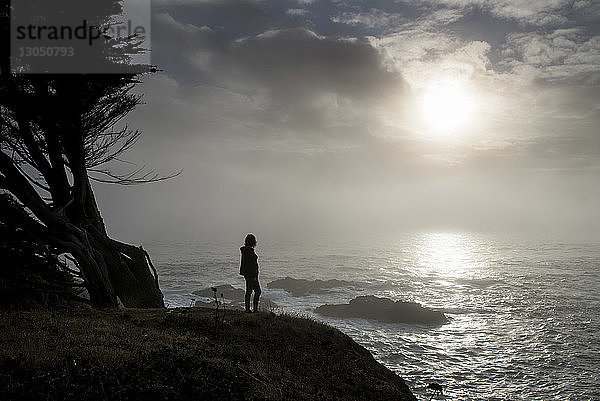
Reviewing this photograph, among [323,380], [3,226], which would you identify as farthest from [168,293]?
[323,380]

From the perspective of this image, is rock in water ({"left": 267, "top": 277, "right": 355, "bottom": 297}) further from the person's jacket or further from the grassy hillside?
the grassy hillside

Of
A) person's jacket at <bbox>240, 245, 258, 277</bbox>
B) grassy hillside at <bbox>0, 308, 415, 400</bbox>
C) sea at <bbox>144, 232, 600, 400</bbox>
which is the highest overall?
person's jacket at <bbox>240, 245, 258, 277</bbox>

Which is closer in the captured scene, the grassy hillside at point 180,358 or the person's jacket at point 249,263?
the grassy hillside at point 180,358

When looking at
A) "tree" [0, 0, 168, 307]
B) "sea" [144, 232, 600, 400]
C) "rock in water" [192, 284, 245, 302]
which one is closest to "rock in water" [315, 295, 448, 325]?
"sea" [144, 232, 600, 400]

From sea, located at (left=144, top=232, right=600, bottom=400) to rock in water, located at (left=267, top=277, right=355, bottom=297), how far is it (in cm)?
182

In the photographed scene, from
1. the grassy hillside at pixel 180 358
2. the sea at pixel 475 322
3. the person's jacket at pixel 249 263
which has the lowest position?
the sea at pixel 475 322

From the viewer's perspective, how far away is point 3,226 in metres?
12.2

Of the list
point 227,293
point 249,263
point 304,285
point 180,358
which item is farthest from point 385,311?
point 180,358

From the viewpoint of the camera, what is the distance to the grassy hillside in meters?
5.83

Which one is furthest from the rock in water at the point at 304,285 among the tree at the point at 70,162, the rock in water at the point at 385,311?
the tree at the point at 70,162

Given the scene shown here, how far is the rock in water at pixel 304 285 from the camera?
6134cm

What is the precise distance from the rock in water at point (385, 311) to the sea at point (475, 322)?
1.56 metres

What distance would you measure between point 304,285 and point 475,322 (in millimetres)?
28248

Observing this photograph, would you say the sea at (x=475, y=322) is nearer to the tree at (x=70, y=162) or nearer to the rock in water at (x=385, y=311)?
the rock in water at (x=385, y=311)
